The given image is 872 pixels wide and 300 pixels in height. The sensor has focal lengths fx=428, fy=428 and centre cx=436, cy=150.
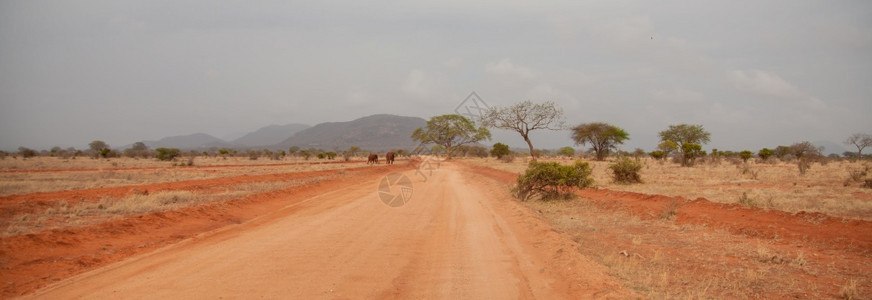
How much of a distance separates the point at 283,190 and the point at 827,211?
55.4 feet

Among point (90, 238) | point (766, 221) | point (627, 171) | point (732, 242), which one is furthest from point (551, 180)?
point (90, 238)

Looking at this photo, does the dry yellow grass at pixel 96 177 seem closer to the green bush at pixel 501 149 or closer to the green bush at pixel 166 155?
the green bush at pixel 166 155

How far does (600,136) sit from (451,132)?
26224 mm

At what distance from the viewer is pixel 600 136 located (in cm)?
5628

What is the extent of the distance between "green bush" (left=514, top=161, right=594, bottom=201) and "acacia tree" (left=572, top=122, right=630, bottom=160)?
41.6 m

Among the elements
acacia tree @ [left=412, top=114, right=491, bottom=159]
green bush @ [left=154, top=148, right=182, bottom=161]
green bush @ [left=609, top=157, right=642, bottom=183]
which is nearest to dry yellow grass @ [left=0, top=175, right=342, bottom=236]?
green bush @ [left=609, top=157, right=642, bottom=183]

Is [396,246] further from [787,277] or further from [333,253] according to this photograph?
[787,277]

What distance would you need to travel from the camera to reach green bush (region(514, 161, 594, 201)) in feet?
51.7

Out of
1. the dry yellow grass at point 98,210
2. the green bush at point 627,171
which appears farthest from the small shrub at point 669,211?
the dry yellow grass at point 98,210

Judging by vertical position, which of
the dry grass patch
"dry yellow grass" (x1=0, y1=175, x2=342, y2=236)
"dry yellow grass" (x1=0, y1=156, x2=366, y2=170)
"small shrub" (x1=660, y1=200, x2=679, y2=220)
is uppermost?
"dry yellow grass" (x1=0, y1=156, x2=366, y2=170)

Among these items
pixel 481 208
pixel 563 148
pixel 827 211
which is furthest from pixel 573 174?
pixel 563 148

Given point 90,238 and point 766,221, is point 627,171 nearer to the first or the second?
point 766,221

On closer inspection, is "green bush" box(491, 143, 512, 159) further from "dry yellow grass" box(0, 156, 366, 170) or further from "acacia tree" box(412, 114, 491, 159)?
"dry yellow grass" box(0, 156, 366, 170)

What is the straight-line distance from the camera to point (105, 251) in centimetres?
731
